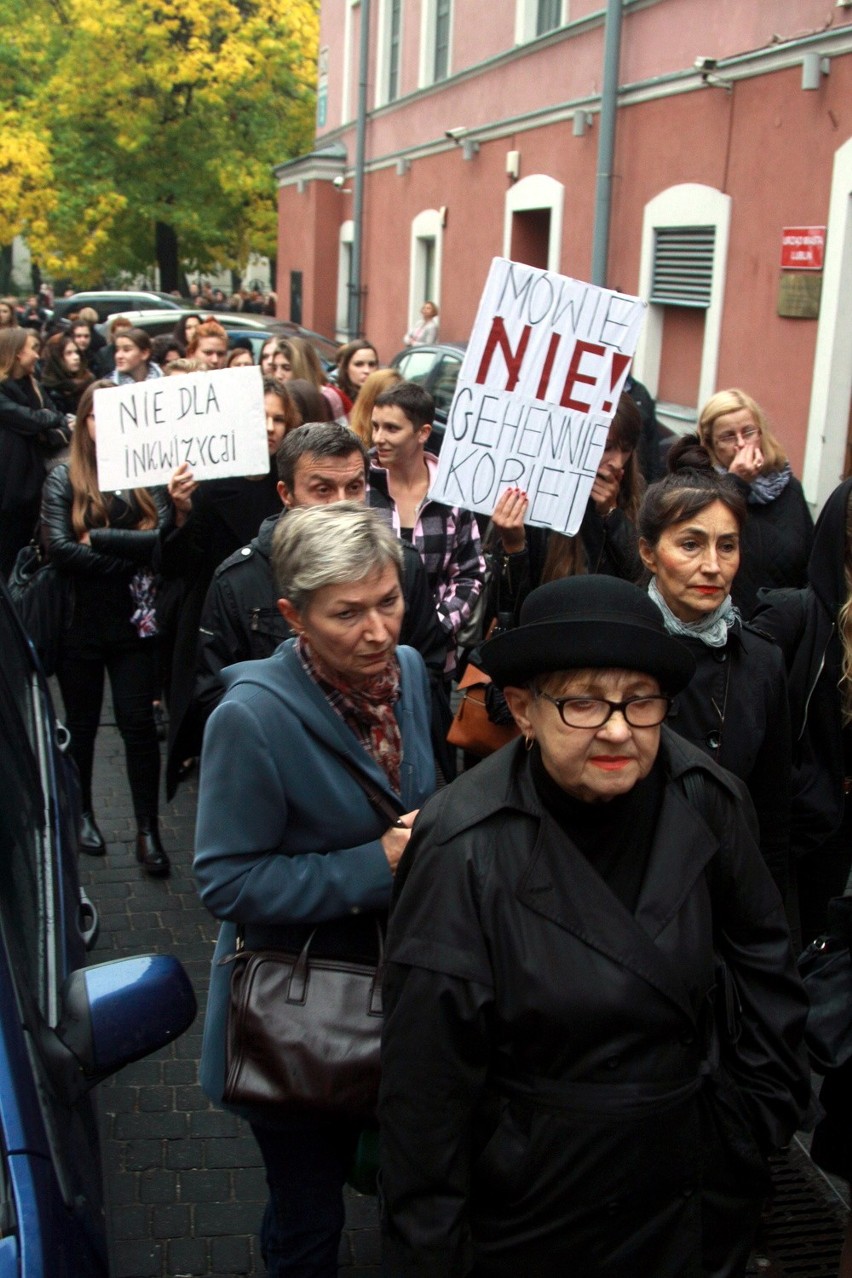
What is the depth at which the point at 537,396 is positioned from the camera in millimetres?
4637

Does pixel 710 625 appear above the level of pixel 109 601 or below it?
above

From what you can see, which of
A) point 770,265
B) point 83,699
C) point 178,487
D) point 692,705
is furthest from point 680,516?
point 770,265

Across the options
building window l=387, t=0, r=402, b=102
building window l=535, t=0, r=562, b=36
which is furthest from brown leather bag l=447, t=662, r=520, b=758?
building window l=387, t=0, r=402, b=102

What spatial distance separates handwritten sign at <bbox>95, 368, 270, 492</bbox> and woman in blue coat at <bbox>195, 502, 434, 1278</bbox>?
8.33 feet

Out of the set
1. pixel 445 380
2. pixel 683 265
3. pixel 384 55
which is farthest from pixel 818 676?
pixel 384 55

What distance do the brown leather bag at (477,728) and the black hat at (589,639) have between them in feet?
6.76

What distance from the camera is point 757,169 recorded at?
38.9ft

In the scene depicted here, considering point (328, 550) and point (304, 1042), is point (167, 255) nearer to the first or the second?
point (328, 550)

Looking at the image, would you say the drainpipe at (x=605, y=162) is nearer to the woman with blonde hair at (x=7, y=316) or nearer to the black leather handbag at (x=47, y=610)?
the woman with blonde hair at (x=7, y=316)

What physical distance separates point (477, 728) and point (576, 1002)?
229 cm

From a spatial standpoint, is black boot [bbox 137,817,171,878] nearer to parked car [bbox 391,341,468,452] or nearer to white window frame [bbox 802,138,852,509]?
white window frame [bbox 802,138,852,509]

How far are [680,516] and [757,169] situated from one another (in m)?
9.47

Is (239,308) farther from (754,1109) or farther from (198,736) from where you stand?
(754,1109)

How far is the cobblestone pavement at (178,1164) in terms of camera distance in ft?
11.4
